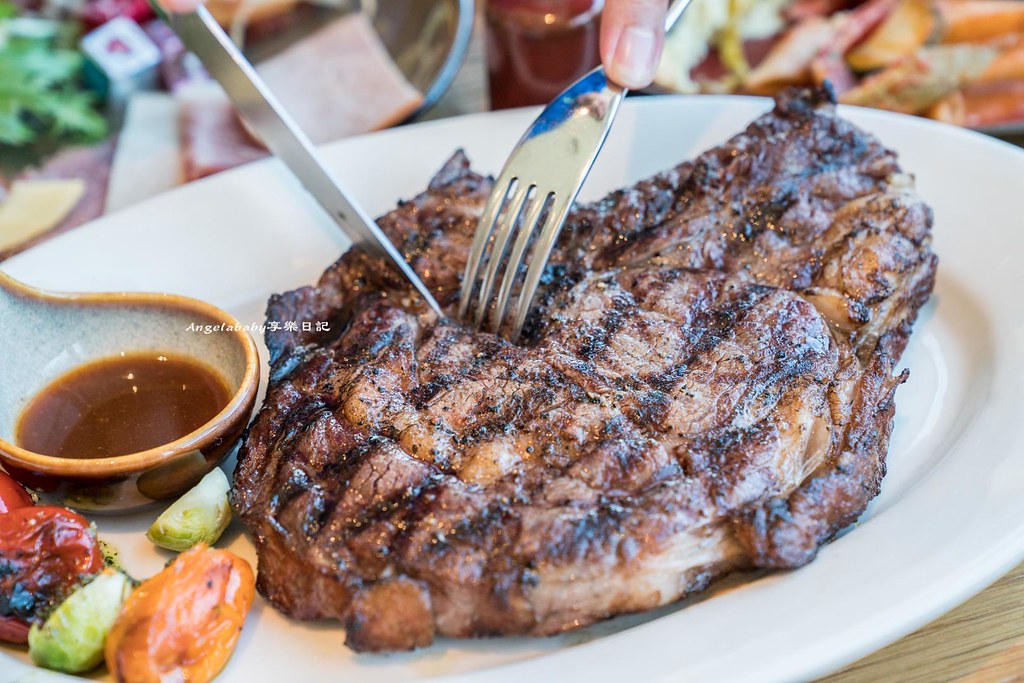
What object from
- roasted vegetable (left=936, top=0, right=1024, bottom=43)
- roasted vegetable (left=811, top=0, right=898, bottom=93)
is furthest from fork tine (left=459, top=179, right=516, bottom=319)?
roasted vegetable (left=936, top=0, right=1024, bottom=43)

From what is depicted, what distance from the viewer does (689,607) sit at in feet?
9.19

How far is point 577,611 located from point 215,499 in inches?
52.9

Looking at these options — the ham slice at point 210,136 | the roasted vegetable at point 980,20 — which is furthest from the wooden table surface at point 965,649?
the ham slice at point 210,136

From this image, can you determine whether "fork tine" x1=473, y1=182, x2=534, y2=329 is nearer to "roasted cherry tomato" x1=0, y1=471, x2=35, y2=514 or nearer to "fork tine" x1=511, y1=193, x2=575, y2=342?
"fork tine" x1=511, y1=193, x2=575, y2=342

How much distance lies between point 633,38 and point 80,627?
2.82 metres

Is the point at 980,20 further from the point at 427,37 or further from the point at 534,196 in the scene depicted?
the point at 534,196

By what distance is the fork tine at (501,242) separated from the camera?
3557 millimetres

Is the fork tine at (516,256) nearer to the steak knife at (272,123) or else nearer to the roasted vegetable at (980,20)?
the steak knife at (272,123)

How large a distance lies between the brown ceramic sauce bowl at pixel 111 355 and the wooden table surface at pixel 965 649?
2281 millimetres

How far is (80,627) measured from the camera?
2.65m

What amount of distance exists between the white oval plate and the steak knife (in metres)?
0.61

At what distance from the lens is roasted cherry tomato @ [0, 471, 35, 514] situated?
310 centimetres

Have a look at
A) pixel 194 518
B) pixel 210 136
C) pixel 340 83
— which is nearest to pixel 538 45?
pixel 340 83

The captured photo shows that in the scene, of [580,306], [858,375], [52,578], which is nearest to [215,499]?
[52,578]
